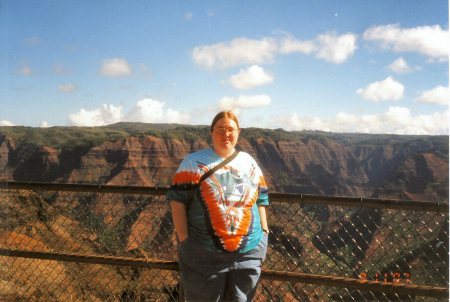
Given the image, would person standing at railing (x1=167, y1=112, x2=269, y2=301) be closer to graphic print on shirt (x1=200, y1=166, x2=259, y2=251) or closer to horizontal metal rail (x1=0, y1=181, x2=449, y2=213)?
graphic print on shirt (x1=200, y1=166, x2=259, y2=251)

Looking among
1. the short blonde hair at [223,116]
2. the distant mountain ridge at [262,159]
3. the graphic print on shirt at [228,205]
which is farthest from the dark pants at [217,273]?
the distant mountain ridge at [262,159]

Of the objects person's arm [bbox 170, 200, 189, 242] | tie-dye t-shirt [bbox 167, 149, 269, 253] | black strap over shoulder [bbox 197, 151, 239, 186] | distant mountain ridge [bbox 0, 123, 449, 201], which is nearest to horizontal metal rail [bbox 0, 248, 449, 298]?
tie-dye t-shirt [bbox 167, 149, 269, 253]

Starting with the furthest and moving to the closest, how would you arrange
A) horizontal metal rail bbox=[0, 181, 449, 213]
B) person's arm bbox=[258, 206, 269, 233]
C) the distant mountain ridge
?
the distant mountain ridge < horizontal metal rail bbox=[0, 181, 449, 213] < person's arm bbox=[258, 206, 269, 233]

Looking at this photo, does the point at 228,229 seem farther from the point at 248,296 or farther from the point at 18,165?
the point at 18,165

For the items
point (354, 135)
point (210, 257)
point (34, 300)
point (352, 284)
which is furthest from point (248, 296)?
point (354, 135)

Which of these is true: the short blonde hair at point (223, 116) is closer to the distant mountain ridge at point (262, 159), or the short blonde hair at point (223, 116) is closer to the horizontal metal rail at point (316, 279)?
the horizontal metal rail at point (316, 279)

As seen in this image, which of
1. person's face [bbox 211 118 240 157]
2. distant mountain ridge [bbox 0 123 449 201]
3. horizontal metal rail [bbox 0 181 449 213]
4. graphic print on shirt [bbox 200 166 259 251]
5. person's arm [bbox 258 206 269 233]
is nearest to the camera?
graphic print on shirt [bbox 200 166 259 251]

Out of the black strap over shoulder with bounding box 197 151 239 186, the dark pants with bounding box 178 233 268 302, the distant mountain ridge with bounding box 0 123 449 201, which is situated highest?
the black strap over shoulder with bounding box 197 151 239 186

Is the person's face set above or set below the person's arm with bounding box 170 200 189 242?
above
